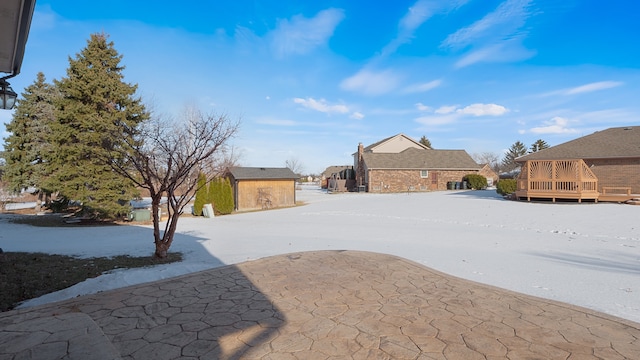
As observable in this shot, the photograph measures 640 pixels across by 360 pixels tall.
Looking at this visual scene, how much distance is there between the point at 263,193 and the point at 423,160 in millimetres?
21939

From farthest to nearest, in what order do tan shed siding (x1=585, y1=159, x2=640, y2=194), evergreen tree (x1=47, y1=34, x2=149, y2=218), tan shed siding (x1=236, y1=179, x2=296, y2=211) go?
tan shed siding (x1=236, y1=179, x2=296, y2=211) → tan shed siding (x1=585, y1=159, x2=640, y2=194) → evergreen tree (x1=47, y1=34, x2=149, y2=218)

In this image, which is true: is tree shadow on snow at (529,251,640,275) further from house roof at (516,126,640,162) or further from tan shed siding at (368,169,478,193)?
tan shed siding at (368,169,478,193)

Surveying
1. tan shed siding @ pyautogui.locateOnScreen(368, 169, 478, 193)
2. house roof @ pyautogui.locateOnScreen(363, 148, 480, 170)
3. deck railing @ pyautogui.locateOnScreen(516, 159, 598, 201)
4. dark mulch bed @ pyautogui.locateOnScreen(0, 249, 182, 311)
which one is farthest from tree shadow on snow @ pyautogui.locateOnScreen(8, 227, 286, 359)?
house roof @ pyautogui.locateOnScreen(363, 148, 480, 170)

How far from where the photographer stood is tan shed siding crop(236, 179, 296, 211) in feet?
68.6

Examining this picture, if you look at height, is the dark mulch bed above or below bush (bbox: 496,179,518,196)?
below

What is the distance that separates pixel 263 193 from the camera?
71.1 feet

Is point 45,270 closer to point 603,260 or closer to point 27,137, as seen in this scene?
point 603,260

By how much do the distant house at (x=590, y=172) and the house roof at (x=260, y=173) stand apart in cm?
1525

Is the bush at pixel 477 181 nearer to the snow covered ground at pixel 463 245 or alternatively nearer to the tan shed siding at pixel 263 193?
the snow covered ground at pixel 463 245

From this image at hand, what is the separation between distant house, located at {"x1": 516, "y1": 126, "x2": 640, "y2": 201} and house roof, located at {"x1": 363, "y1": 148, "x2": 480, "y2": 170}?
49.9ft

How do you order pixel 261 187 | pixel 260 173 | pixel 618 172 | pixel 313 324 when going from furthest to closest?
pixel 260 173 < pixel 261 187 < pixel 618 172 < pixel 313 324

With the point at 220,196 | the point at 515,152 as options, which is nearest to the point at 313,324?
the point at 220,196

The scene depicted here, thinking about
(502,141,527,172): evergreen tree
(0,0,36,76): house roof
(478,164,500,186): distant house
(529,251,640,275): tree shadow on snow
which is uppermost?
(502,141,527,172): evergreen tree

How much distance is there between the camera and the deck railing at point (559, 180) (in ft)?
55.2
